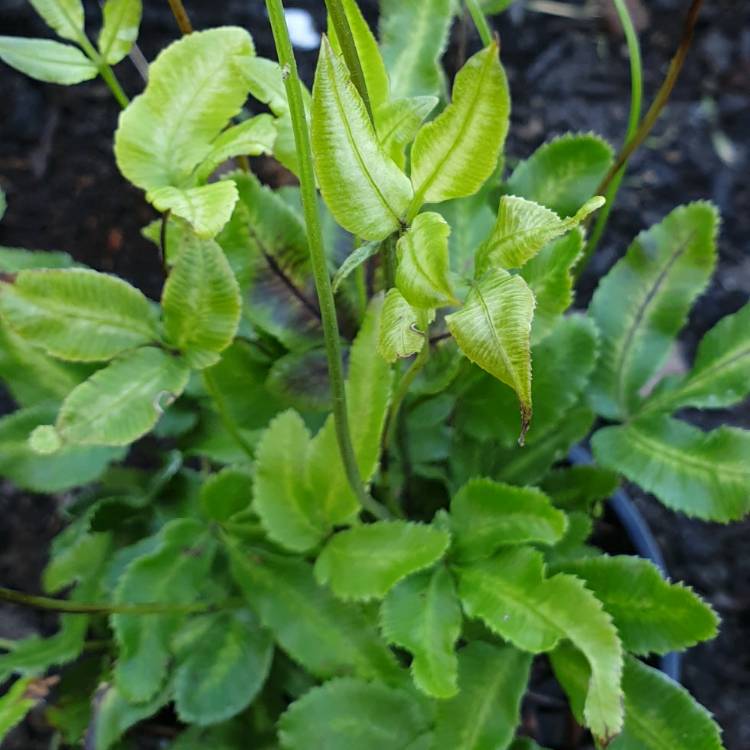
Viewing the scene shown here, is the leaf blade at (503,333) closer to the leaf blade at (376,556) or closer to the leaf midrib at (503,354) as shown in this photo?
the leaf midrib at (503,354)

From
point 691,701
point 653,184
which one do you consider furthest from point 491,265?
point 653,184

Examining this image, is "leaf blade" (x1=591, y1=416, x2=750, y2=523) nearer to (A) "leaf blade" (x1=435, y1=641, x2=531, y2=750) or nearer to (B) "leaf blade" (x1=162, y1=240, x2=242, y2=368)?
(A) "leaf blade" (x1=435, y1=641, x2=531, y2=750)

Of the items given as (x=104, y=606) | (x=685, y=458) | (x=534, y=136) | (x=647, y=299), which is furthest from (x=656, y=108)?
(x=534, y=136)

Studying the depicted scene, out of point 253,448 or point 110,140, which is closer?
point 253,448

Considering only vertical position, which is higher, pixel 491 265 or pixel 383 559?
pixel 491 265

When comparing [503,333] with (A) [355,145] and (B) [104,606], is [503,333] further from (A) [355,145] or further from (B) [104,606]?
(B) [104,606]

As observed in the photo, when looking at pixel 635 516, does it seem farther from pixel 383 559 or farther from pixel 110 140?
pixel 110 140

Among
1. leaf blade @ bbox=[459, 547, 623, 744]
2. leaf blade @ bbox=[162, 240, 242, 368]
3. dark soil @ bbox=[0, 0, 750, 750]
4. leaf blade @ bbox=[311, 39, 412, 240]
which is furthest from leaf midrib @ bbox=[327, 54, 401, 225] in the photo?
dark soil @ bbox=[0, 0, 750, 750]
